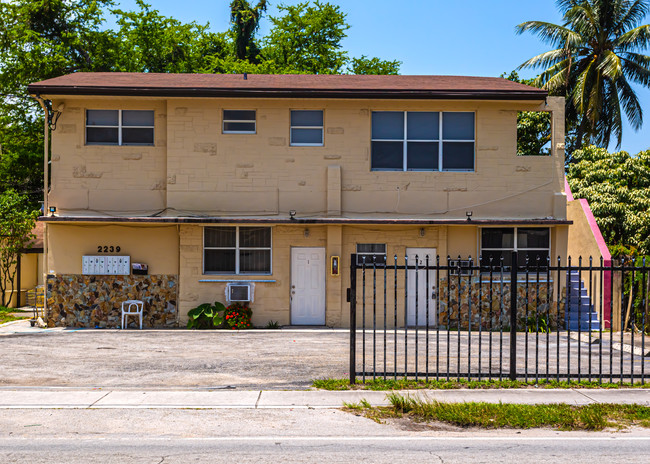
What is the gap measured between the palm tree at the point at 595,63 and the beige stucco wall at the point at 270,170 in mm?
14673

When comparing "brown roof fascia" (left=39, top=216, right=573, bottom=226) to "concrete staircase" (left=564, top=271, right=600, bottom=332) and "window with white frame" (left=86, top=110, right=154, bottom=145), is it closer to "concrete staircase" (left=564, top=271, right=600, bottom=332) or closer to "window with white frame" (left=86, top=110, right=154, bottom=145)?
"concrete staircase" (left=564, top=271, right=600, bottom=332)

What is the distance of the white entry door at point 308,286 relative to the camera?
1933 centimetres

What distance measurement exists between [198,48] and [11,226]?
60.1 ft

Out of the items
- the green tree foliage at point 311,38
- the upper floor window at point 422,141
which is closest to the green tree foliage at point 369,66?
the green tree foliage at point 311,38

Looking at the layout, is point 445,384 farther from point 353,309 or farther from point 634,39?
point 634,39

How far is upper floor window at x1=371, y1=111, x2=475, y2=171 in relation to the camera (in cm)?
1952

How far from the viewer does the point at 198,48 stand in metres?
37.8

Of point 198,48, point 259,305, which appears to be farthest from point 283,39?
point 259,305

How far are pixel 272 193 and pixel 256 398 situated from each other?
32.4 feet

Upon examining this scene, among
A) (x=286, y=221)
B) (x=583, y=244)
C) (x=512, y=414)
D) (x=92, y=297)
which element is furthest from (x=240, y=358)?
(x=583, y=244)

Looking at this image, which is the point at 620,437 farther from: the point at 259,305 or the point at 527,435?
the point at 259,305

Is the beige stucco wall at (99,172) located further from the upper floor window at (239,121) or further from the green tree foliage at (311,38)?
the green tree foliage at (311,38)

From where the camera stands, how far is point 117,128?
19.5 metres

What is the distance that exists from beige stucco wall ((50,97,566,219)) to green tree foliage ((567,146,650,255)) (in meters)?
4.56
